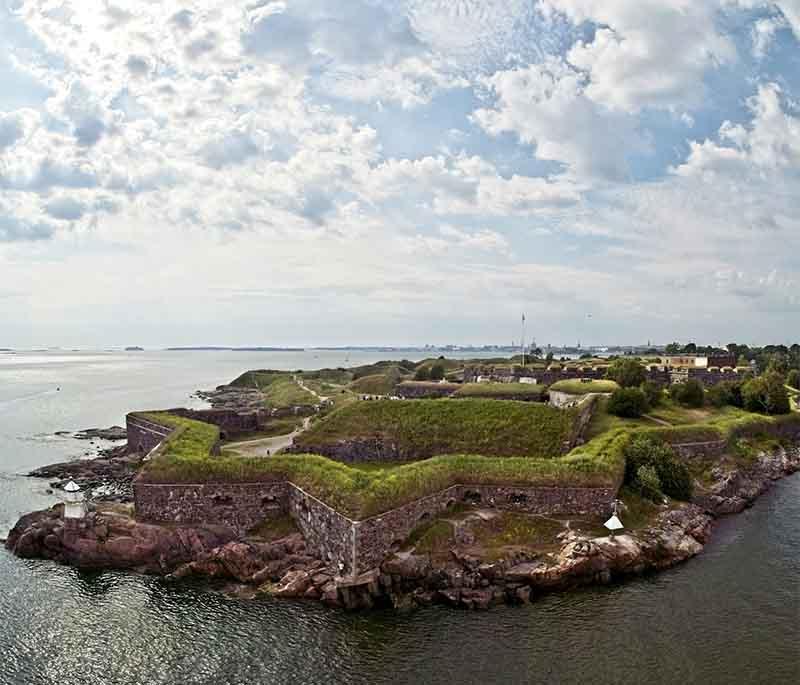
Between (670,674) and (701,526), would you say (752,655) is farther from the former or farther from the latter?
(701,526)

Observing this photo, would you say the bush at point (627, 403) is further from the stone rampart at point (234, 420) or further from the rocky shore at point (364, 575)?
the stone rampart at point (234, 420)

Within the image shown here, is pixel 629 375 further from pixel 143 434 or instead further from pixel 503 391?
pixel 143 434

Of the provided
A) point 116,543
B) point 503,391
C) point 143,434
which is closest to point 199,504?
point 116,543

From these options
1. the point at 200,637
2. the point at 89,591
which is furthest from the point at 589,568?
the point at 89,591

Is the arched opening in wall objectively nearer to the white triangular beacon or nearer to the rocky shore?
the rocky shore

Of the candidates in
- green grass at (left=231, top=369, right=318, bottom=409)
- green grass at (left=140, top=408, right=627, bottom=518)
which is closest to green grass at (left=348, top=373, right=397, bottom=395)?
green grass at (left=231, top=369, right=318, bottom=409)
